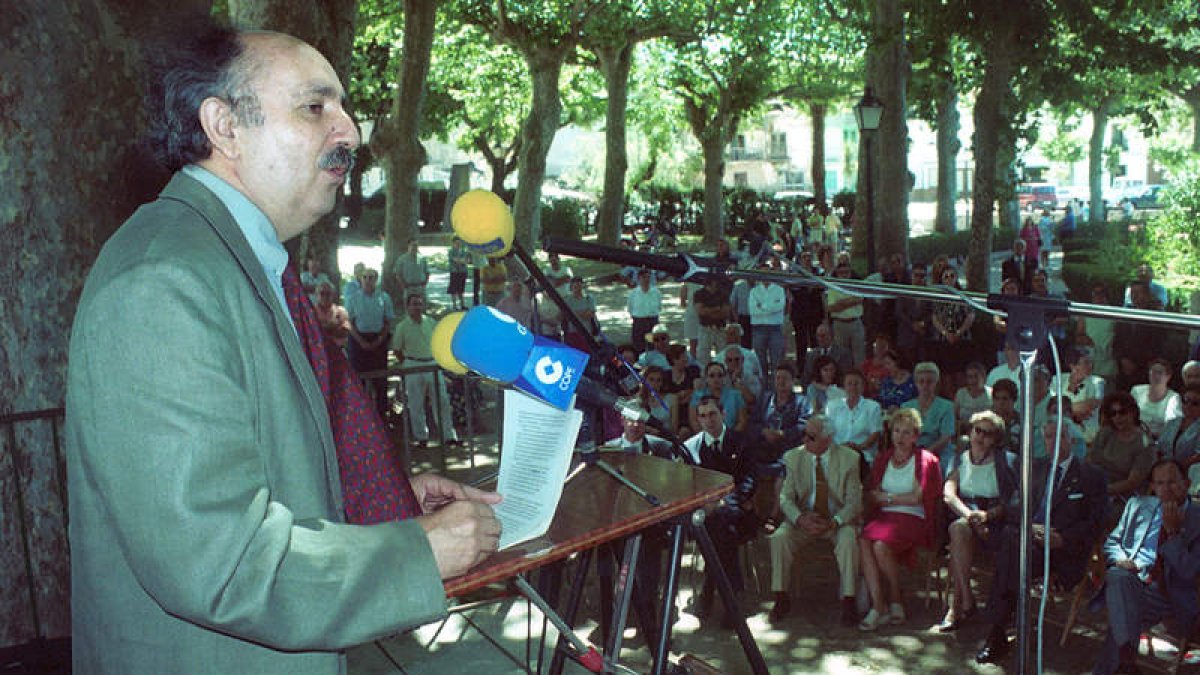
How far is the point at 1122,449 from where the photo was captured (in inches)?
299

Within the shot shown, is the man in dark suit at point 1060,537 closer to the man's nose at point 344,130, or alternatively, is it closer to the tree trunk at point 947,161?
the man's nose at point 344,130

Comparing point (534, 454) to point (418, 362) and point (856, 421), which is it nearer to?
point (856, 421)

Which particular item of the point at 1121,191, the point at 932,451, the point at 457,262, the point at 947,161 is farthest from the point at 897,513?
the point at 1121,191

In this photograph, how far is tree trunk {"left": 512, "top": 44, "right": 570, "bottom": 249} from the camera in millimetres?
23875

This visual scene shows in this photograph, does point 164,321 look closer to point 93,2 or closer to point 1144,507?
point 93,2

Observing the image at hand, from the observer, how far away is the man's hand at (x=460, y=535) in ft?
5.57

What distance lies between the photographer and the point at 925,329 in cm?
1236

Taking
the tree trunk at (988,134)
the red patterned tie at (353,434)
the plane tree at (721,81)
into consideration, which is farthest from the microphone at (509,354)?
the plane tree at (721,81)

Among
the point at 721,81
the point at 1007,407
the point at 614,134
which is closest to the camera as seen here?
the point at 1007,407

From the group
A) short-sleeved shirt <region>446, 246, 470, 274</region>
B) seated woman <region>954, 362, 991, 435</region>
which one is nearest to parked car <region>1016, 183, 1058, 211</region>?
short-sleeved shirt <region>446, 246, 470, 274</region>

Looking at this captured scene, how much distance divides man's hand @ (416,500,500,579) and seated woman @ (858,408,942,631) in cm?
550

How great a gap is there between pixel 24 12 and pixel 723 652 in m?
4.81

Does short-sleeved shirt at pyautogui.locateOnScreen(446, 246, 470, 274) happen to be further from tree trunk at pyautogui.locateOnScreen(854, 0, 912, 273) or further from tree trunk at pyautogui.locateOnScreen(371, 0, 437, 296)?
tree trunk at pyautogui.locateOnScreen(854, 0, 912, 273)

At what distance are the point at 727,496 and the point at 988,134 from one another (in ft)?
35.6
